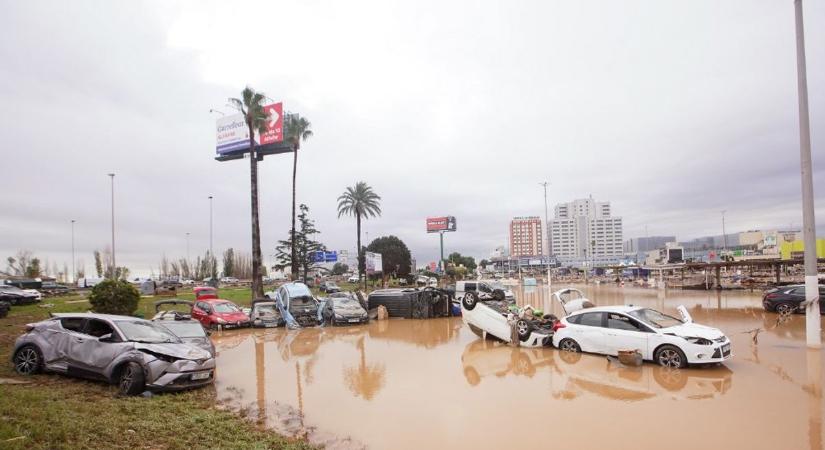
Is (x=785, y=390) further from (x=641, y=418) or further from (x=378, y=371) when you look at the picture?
(x=378, y=371)

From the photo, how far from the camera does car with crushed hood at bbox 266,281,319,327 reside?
71.4ft

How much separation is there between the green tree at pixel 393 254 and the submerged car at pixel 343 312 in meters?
41.2

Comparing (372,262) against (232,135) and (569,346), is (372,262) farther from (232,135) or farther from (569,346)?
(569,346)

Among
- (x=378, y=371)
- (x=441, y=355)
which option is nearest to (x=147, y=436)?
(x=378, y=371)

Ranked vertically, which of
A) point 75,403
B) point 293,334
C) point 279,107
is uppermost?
point 279,107

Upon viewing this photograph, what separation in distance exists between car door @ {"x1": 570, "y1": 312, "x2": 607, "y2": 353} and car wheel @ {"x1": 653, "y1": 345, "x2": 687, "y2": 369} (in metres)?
1.38

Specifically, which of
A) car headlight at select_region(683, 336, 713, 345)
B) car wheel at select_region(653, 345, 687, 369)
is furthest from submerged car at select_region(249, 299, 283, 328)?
car headlight at select_region(683, 336, 713, 345)

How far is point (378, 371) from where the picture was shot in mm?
11570

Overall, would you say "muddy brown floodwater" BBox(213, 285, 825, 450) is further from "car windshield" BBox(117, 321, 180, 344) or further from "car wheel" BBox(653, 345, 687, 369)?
"car windshield" BBox(117, 321, 180, 344)

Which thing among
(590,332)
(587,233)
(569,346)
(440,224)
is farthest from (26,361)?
(587,233)

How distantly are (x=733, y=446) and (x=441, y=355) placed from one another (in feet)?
27.7

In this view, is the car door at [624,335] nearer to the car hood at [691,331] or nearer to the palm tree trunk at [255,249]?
the car hood at [691,331]

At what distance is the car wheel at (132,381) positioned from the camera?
26.9 feet

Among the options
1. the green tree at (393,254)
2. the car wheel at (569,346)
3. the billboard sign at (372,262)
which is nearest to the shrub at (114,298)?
the car wheel at (569,346)
